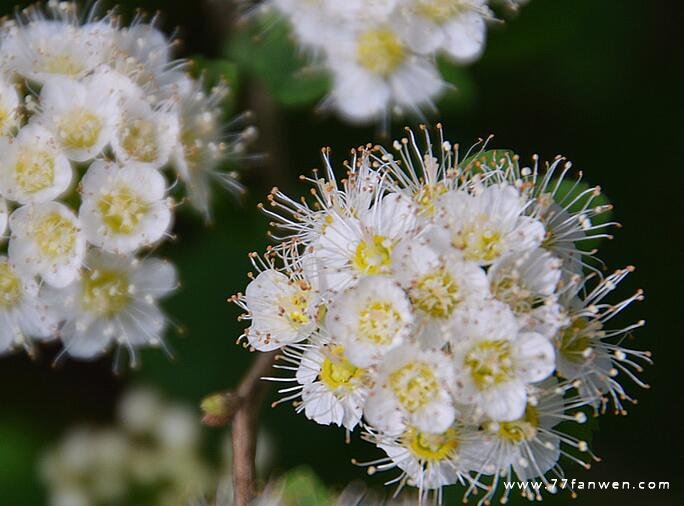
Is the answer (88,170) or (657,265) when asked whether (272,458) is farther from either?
(657,265)

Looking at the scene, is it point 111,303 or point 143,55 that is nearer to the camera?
point 111,303

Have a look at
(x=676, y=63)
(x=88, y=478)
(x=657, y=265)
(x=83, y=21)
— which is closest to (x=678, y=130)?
(x=676, y=63)

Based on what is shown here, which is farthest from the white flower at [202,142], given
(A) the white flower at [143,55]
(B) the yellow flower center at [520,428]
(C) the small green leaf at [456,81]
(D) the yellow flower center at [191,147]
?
(B) the yellow flower center at [520,428]

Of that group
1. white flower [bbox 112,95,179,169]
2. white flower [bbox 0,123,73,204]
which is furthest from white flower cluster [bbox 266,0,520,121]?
white flower [bbox 0,123,73,204]

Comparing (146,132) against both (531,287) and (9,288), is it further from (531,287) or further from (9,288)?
(531,287)

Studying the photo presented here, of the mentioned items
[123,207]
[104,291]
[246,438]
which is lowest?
[246,438]

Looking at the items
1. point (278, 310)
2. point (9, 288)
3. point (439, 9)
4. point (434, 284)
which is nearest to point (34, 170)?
point (9, 288)

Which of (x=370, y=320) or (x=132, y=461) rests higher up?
(x=370, y=320)
